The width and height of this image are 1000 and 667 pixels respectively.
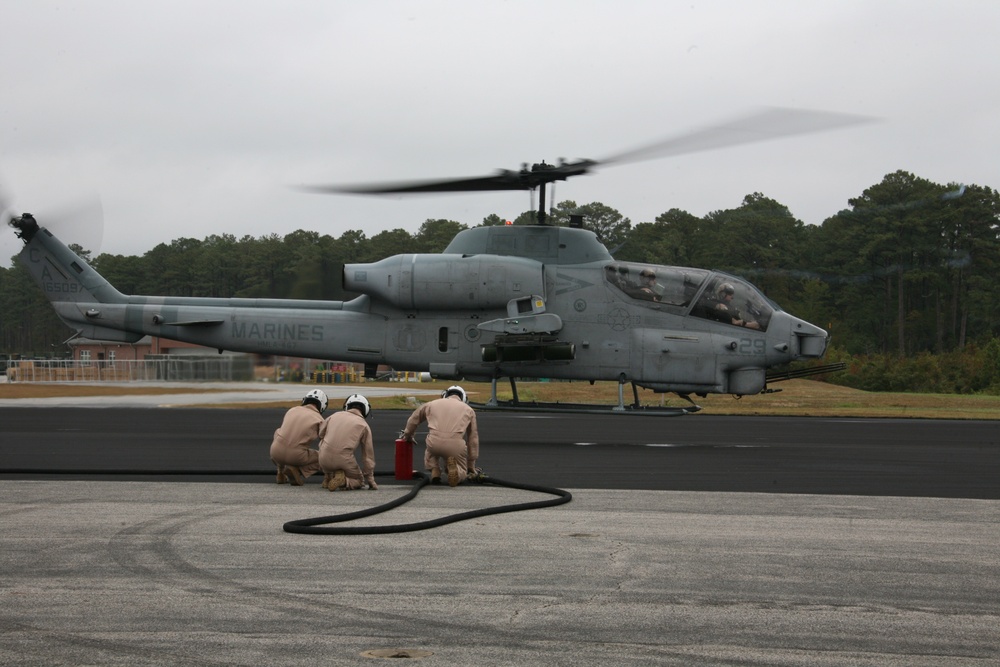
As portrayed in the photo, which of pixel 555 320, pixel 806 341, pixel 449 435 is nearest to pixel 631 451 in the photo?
pixel 555 320

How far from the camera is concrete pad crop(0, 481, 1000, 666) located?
5.90 metres

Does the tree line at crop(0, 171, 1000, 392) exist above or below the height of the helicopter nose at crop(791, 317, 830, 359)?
above

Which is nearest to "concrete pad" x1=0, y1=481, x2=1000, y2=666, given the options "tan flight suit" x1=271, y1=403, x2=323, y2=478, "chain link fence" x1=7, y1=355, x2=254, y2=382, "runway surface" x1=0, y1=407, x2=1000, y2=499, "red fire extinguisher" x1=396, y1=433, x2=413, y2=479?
"tan flight suit" x1=271, y1=403, x2=323, y2=478

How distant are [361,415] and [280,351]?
956 cm

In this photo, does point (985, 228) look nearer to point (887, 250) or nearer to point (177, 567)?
point (887, 250)

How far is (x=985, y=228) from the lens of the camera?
121 feet

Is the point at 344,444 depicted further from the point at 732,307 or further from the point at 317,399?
the point at 732,307

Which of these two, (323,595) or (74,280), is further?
(74,280)

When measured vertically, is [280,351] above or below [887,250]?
below

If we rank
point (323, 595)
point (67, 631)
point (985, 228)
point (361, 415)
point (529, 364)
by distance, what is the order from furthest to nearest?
point (985, 228) → point (529, 364) → point (361, 415) → point (323, 595) → point (67, 631)

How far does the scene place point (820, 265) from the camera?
27562 mm

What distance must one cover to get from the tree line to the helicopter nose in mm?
1106

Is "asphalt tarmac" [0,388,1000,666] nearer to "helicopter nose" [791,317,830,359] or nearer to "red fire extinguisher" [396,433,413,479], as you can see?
"red fire extinguisher" [396,433,413,479]

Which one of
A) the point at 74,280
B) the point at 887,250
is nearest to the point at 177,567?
the point at 74,280
